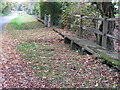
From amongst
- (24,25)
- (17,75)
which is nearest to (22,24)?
(24,25)

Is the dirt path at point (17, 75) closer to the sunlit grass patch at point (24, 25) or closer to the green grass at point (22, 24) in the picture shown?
the sunlit grass patch at point (24, 25)

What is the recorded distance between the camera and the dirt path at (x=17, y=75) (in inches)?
204

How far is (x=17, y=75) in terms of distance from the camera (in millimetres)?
5867

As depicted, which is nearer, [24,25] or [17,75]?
[17,75]

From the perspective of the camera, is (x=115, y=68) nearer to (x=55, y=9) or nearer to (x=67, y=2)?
(x=67, y=2)

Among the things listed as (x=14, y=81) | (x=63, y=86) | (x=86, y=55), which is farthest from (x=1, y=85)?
(x=86, y=55)

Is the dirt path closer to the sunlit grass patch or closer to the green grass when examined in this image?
the sunlit grass patch

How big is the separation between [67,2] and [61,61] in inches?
436

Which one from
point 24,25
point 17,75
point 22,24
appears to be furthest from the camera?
point 22,24

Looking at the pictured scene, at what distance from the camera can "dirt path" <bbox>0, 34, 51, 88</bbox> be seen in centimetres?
517

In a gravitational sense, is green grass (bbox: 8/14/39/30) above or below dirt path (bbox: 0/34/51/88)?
below

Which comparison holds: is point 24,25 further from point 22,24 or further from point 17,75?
point 17,75

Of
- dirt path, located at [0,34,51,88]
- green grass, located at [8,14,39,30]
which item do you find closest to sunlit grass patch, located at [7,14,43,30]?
green grass, located at [8,14,39,30]

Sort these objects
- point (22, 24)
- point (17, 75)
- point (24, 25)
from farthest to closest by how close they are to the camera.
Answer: point (22, 24)
point (24, 25)
point (17, 75)
